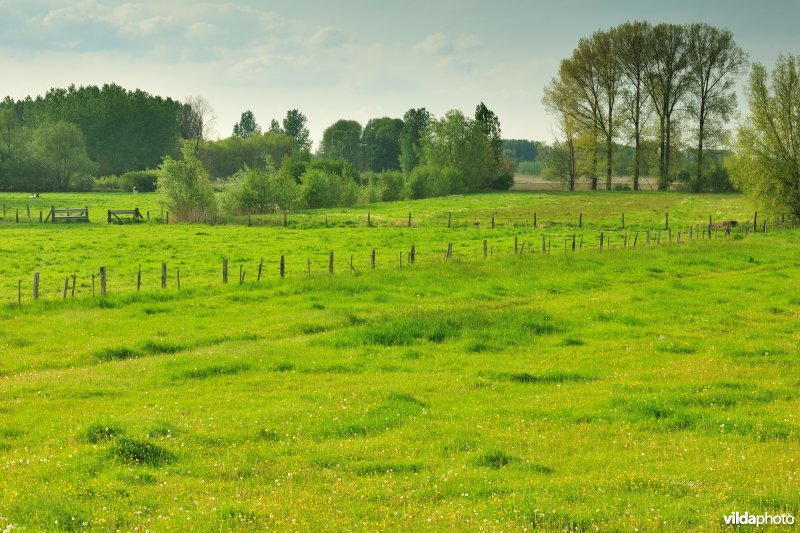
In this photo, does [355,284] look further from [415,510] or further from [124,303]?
[415,510]

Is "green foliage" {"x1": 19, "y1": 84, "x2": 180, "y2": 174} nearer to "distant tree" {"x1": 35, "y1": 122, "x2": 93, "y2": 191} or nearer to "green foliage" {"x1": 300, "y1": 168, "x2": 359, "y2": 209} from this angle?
"distant tree" {"x1": 35, "y1": 122, "x2": 93, "y2": 191}

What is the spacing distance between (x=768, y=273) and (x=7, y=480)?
3912 centimetres

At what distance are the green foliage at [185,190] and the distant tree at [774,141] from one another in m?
55.5

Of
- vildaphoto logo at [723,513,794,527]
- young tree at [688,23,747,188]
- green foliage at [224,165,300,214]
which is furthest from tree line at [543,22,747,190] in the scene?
vildaphoto logo at [723,513,794,527]

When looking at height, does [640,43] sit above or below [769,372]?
above

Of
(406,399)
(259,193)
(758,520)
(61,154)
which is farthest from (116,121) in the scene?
(758,520)

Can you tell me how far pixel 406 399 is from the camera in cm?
1703

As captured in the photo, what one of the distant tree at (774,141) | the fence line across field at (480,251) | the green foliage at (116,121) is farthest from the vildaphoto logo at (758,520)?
the green foliage at (116,121)

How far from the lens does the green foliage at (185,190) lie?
254 ft

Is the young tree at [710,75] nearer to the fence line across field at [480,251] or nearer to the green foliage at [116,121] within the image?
the fence line across field at [480,251]

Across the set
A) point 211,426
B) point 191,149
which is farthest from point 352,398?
point 191,149

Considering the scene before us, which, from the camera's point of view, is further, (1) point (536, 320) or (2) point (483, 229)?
(2) point (483, 229)

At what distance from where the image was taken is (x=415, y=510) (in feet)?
34.3

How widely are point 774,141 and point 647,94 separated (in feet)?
177
